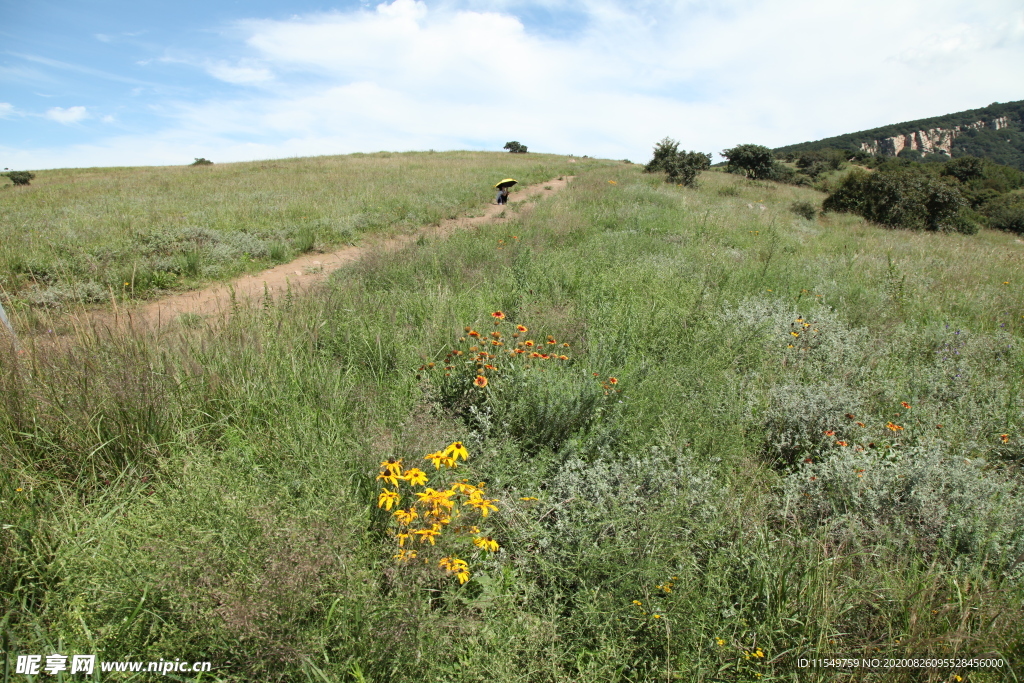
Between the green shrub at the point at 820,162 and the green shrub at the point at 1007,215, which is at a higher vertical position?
the green shrub at the point at 820,162

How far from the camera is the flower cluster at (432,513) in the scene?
6.38 feet

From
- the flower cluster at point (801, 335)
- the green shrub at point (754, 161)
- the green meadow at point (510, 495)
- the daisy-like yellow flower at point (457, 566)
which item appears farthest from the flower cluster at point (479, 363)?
the green shrub at point (754, 161)

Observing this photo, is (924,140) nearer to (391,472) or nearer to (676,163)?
(676,163)

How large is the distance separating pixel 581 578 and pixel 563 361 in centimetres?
186

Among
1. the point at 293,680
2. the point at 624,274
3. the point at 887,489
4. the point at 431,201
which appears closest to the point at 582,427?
the point at 887,489

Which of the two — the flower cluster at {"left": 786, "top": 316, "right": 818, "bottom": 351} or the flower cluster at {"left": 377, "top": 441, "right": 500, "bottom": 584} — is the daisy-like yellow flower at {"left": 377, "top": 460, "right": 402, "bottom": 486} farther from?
the flower cluster at {"left": 786, "top": 316, "right": 818, "bottom": 351}

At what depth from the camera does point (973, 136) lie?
61.6 meters

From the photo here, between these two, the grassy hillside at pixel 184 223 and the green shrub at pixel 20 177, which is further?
the green shrub at pixel 20 177

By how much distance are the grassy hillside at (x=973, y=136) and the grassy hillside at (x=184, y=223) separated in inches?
2061

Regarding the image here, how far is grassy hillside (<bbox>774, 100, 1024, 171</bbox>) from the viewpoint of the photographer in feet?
180

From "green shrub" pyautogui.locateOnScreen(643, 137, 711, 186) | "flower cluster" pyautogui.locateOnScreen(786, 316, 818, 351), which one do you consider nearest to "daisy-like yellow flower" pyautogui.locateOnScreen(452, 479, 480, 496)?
"flower cluster" pyautogui.locateOnScreen(786, 316, 818, 351)

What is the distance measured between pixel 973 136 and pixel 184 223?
290 ft

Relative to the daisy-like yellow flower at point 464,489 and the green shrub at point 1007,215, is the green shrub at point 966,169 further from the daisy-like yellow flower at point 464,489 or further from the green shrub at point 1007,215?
the daisy-like yellow flower at point 464,489

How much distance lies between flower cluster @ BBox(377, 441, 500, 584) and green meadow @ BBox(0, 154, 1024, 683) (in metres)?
0.02
